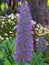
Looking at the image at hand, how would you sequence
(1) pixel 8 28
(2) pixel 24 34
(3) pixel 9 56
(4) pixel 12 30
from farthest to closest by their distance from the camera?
1. (1) pixel 8 28
2. (4) pixel 12 30
3. (3) pixel 9 56
4. (2) pixel 24 34

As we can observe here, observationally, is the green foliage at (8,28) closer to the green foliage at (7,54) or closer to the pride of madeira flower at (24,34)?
the green foliage at (7,54)

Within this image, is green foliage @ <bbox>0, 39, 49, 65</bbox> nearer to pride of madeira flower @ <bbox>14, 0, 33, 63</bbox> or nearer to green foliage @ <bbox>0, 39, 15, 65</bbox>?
green foliage @ <bbox>0, 39, 15, 65</bbox>

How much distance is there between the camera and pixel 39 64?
4.80m

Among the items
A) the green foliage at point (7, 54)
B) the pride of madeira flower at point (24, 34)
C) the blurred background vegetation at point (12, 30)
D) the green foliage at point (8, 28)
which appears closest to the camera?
A: the pride of madeira flower at point (24, 34)

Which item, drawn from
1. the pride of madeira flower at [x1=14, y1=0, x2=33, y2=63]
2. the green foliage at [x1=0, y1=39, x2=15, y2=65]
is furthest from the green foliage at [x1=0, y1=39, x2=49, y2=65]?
the pride of madeira flower at [x1=14, y1=0, x2=33, y2=63]

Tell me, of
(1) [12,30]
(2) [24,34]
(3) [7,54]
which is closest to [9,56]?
(3) [7,54]

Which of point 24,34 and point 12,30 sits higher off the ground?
point 24,34

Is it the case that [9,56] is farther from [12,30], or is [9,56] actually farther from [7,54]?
[12,30]

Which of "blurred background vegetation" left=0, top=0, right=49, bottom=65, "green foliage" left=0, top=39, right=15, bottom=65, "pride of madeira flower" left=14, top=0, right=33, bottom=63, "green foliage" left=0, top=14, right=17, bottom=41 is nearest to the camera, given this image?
"pride of madeira flower" left=14, top=0, right=33, bottom=63

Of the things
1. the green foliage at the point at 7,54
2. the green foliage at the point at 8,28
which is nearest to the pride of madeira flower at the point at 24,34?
the green foliage at the point at 7,54

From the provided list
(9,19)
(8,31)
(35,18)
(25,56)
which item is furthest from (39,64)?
(35,18)

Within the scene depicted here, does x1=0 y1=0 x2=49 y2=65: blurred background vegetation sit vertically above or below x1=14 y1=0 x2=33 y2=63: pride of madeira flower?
below

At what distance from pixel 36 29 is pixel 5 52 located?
304 cm

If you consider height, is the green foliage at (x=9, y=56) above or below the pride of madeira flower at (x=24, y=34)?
below
